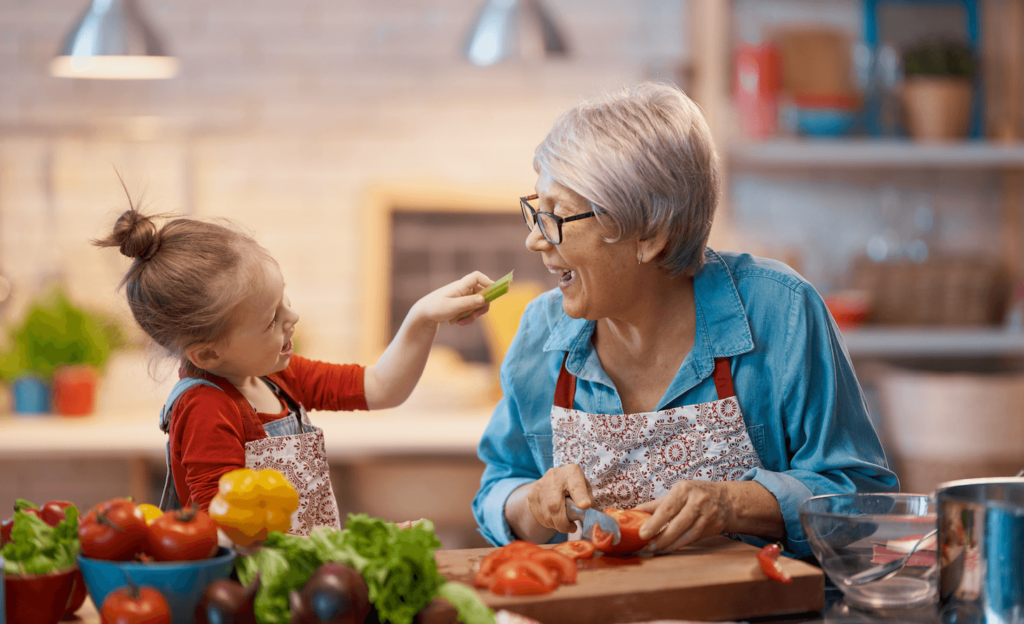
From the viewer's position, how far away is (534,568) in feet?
3.54

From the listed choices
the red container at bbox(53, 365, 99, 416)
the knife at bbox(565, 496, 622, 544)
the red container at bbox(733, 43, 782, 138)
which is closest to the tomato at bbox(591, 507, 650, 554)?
the knife at bbox(565, 496, 622, 544)

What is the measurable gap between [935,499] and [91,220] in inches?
122

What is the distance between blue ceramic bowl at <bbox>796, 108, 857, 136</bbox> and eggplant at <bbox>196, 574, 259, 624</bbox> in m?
2.75

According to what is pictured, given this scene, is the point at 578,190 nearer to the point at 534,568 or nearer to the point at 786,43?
the point at 534,568

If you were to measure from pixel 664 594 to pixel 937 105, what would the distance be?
2.66 metres

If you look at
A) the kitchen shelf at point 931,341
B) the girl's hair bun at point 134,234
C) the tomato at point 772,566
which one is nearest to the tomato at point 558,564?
the tomato at point 772,566

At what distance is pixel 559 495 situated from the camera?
1.35m

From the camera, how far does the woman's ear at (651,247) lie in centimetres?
143

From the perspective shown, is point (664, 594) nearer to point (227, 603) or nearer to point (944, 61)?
point (227, 603)

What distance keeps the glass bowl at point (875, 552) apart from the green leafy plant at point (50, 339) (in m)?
2.64

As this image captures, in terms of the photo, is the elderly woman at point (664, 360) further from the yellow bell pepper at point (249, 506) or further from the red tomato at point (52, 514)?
the red tomato at point (52, 514)

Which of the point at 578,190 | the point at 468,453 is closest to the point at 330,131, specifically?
the point at 468,453

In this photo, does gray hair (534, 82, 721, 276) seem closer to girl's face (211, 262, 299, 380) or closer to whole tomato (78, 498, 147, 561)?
girl's face (211, 262, 299, 380)

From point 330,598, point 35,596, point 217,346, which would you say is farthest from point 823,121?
point 35,596
